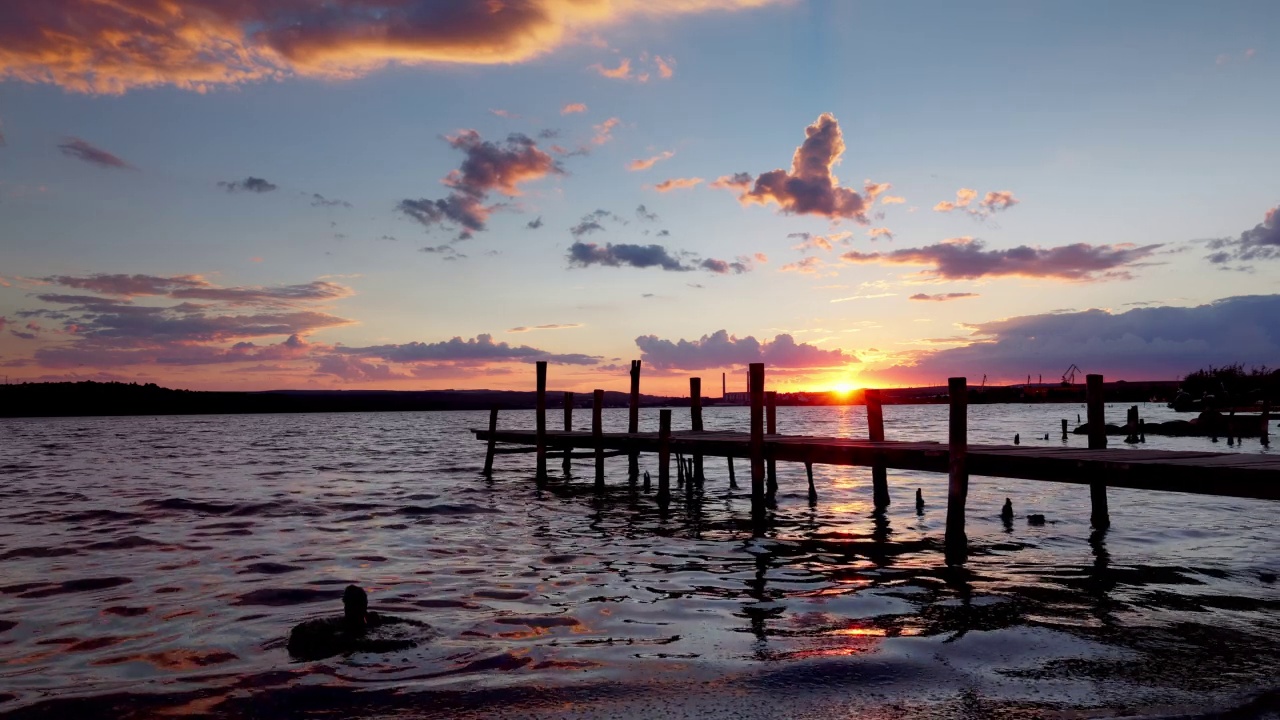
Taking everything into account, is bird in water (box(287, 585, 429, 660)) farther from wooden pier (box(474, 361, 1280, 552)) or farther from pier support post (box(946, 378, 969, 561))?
pier support post (box(946, 378, 969, 561))

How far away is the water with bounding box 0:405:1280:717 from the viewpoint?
6418 mm

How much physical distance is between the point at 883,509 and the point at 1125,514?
5013 millimetres

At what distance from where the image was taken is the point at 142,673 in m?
7.20

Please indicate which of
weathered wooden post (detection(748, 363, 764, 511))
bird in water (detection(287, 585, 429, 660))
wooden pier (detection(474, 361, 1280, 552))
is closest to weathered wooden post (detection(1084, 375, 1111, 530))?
wooden pier (detection(474, 361, 1280, 552))

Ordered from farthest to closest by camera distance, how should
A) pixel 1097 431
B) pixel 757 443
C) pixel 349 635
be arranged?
pixel 757 443
pixel 1097 431
pixel 349 635

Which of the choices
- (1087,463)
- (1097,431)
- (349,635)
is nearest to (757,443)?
(1097,431)

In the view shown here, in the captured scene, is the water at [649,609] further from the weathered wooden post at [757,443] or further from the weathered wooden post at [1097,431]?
the weathered wooden post at [757,443]

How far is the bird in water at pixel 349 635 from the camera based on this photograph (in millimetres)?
7668

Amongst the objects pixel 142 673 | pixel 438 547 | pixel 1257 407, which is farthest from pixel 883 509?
pixel 1257 407

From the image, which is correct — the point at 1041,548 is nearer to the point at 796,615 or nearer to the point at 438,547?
the point at 796,615

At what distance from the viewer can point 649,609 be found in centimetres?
939

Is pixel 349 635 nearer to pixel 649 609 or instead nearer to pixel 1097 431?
pixel 649 609

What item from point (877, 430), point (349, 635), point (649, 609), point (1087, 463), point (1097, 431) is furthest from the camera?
point (877, 430)

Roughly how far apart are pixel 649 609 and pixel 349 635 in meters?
3.31
